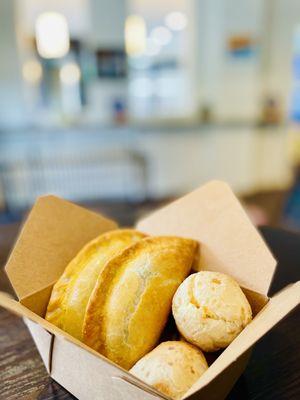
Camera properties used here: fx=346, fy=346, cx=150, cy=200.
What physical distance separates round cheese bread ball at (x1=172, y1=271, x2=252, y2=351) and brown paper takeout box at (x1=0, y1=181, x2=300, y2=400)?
0.07ft

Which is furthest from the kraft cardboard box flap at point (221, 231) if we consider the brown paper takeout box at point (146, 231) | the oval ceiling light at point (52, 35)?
the oval ceiling light at point (52, 35)

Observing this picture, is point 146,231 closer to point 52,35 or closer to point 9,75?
point 9,75

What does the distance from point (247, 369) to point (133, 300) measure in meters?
0.18

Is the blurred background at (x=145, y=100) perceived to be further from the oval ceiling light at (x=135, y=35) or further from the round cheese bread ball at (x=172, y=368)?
the round cheese bread ball at (x=172, y=368)

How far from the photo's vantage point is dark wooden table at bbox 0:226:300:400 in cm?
42

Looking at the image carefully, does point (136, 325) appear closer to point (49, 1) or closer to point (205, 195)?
point (205, 195)

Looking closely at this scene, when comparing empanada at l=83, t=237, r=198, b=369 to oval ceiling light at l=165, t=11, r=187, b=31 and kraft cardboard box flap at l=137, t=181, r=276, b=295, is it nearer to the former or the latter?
kraft cardboard box flap at l=137, t=181, r=276, b=295

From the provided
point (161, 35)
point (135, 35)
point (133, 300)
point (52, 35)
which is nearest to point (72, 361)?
point (133, 300)

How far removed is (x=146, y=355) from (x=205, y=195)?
10.3 inches

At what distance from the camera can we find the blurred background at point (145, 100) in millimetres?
3168

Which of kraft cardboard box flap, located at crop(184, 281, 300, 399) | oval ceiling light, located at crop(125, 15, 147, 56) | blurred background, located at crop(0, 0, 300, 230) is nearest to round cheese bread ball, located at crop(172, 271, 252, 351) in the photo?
kraft cardboard box flap, located at crop(184, 281, 300, 399)

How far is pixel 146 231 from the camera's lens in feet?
2.02

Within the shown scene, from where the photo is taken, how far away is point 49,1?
3133mm

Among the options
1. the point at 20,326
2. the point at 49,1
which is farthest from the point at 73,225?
the point at 49,1
